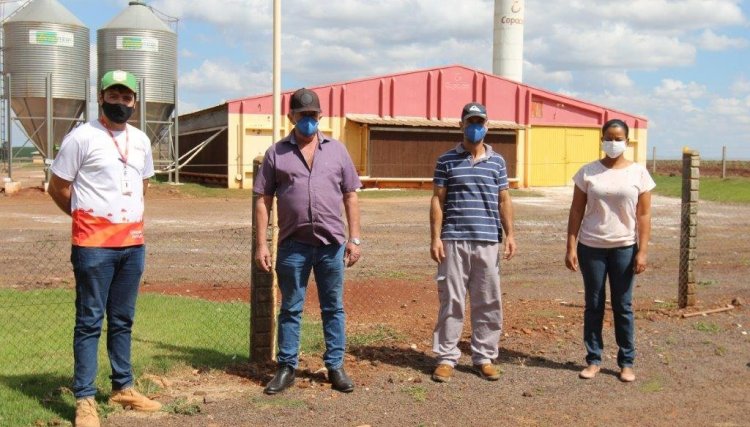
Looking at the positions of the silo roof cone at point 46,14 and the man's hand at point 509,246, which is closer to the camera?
the man's hand at point 509,246

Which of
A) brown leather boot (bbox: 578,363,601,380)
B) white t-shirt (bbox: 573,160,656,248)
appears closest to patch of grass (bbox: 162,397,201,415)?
brown leather boot (bbox: 578,363,601,380)

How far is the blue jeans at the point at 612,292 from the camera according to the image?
21.3 ft

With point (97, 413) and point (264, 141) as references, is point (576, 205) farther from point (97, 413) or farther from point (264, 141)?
point (264, 141)

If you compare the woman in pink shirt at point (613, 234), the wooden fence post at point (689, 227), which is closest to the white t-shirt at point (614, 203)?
the woman in pink shirt at point (613, 234)

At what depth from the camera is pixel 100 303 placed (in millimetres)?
5199

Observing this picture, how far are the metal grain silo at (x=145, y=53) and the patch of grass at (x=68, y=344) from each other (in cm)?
2146

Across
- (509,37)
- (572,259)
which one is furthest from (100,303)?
(509,37)

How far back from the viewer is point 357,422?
212 inches

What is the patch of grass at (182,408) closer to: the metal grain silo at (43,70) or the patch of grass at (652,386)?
the patch of grass at (652,386)

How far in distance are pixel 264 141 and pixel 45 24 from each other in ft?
29.0

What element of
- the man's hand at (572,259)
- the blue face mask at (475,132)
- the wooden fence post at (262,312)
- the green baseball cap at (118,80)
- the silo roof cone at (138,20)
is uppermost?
the silo roof cone at (138,20)

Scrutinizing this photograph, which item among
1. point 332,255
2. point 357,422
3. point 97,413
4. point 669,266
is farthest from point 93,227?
point 669,266

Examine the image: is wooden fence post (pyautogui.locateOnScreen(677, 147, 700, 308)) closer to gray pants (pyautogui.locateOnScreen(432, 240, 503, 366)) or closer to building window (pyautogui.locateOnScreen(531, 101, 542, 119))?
gray pants (pyautogui.locateOnScreen(432, 240, 503, 366))

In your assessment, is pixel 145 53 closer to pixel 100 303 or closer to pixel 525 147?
pixel 525 147
